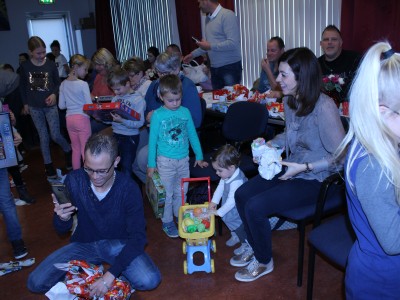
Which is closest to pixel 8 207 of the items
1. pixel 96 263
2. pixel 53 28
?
pixel 96 263

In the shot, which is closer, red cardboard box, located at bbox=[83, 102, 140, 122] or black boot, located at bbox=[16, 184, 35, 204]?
red cardboard box, located at bbox=[83, 102, 140, 122]

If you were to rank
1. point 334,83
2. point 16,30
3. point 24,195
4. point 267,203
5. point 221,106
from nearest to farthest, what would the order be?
point 267,203, point 334,83, point 221,106, point 24,195, point 16,30

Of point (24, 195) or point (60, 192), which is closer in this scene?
point (60, 192)

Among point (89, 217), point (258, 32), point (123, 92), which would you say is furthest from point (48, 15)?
Answer: point (89, 217)

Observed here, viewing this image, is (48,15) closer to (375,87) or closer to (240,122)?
(240,122)

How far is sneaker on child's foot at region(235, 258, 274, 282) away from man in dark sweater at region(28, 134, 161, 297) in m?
0.62

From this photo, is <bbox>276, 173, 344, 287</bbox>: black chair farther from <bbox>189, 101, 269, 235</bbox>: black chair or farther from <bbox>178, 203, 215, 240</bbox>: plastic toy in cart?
<bbox>189, 101, 269, 235</bbox>: black chair

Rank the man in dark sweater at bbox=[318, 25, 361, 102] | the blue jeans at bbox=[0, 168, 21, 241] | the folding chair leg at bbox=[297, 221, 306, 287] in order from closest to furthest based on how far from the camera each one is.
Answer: the folding chair leg at bbox=[297, 221, 306, 287] < the blue jeans at bbox=[0, 168, 21, 241] < the man in dark sweater at bbox=[318, 25, 361, 102]

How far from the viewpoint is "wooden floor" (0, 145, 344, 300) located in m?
2.36

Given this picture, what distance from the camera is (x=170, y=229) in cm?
310

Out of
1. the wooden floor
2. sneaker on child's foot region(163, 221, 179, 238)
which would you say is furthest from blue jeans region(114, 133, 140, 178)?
sneaker on child's foot region(163, 221, 179, 238)

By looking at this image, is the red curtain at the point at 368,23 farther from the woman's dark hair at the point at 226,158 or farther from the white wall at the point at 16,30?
the white wall at the point at 16,30

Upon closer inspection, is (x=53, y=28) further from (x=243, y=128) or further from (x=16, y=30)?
(x=243, y=128)

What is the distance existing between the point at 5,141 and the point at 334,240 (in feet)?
7.13
